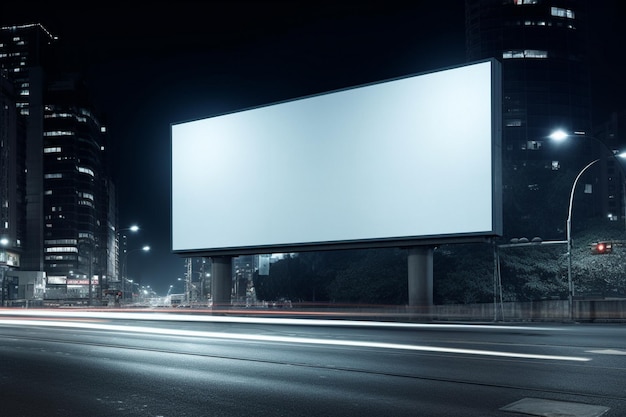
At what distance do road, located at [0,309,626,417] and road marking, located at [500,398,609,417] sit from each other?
0.01 metres

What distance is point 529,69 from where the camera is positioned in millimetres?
158500

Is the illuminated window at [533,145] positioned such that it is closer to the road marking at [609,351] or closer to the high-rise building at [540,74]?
the high-rise building at [540,74]

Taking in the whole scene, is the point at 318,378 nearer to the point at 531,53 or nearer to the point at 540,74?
the point at 540,74

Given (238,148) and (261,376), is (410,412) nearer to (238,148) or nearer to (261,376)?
(261,376)

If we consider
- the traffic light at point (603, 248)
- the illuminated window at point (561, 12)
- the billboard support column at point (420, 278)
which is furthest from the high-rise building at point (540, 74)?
the billboard support column at point (420, 278)

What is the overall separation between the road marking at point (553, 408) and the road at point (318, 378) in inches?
0.6

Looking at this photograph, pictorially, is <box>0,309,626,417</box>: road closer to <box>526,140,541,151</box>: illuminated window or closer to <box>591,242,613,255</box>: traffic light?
<box>591,242,613,255</box>: traffic light

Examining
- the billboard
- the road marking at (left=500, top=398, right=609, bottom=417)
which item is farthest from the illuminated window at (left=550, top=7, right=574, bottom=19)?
the road marking at (left=500, top=398, right=609, bottom=417)

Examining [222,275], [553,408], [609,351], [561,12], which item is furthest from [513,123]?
[553,408]

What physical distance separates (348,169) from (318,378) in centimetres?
3330

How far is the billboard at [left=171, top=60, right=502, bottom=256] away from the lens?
40094mm

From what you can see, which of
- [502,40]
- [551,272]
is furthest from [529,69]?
[551,272]

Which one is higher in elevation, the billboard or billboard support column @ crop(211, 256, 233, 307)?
the billboard

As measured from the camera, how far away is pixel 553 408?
9.90m
